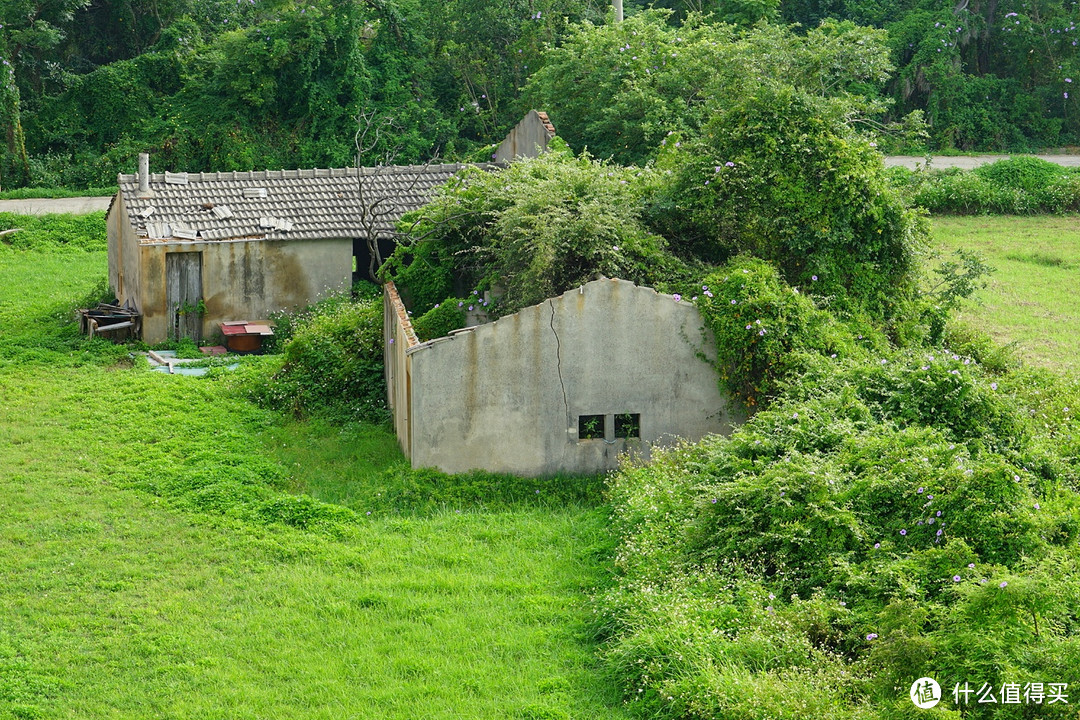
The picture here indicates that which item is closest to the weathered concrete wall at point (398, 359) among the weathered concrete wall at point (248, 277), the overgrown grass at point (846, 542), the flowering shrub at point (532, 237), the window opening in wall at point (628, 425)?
the flowering shrub at point (532, 237)

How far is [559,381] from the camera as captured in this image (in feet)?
53.5

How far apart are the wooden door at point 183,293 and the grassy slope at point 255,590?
12.7ft

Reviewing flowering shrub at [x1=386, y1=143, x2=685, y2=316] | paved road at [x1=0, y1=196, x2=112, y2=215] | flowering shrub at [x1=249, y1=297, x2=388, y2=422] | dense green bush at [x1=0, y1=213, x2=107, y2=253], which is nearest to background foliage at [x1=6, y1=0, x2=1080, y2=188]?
paved road at [x1=0, y1=196, x2=112, y2=215]

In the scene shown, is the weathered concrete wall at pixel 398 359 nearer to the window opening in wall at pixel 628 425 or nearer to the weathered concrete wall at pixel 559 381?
the weathered concrete wall at pixel 559 381

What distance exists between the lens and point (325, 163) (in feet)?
107

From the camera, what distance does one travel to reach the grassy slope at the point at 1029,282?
21250 millimetres

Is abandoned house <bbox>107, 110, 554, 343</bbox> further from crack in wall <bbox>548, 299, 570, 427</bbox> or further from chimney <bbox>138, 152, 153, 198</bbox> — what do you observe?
crack in wall <bbox>548, 299, 570, 427</bbox>

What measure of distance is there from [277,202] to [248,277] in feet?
5.39

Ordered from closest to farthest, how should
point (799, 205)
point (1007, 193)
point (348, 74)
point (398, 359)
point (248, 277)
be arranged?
point (398, 359) < point (799, 205) < point (248, 277) < point (1007, 193) < point (348, 74)

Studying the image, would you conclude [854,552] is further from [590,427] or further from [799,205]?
[799,205]

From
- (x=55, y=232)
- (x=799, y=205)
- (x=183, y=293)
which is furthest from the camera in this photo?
(x=55, y=232)

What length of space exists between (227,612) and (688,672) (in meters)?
4.72

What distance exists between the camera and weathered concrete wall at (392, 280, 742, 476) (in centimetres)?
1611

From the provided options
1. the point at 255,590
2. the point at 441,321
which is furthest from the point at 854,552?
the point at 441,321
